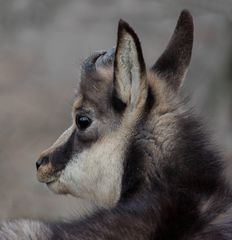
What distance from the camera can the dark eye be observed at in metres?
5.75

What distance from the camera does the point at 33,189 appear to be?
32.3 ft

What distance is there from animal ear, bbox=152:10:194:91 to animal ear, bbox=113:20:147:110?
16.4 inches

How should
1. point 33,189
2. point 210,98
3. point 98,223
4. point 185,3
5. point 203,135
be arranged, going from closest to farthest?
1. point 98,223
2. point 203,135
3. point 33,189
4. point 210,98
5. point 185,3

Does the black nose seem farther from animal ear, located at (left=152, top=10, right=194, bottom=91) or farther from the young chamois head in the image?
animal ear, located at (left=152, top=10, right=194, bottom=91)

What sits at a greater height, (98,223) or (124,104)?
(124,104)

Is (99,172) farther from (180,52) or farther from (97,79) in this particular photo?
(180,52)

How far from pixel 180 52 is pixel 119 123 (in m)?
0.63

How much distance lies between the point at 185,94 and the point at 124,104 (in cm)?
43

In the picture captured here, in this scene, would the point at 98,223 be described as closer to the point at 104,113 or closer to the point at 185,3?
the point at 104,113

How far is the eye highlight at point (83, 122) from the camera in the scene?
5750mm

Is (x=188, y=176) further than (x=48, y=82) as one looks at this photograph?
No

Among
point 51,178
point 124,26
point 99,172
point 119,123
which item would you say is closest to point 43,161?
point 51,178

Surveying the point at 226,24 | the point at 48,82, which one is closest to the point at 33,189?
the point at 48,82

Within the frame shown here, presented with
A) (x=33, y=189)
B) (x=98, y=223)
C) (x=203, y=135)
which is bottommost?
(x=33, y=189)
